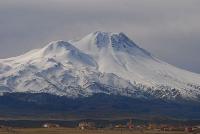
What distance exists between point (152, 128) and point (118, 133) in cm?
3477

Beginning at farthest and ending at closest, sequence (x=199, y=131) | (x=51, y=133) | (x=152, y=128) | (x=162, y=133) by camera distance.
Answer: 1. (x=152, y=128)
2. (x=199, y=131)
3. (x=162, y=133)
4. (x=51, y=133)

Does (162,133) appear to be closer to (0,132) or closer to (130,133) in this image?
(130,133)

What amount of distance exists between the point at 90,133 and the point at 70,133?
468cm

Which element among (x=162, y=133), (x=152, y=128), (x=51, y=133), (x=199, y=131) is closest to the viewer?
(x=51, y=133)

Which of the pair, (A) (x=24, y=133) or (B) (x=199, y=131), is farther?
(B) (x=199, y=131)

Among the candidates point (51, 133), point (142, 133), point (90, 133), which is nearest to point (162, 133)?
point (142, 133)

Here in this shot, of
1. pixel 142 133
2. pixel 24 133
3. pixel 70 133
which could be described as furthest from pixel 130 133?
pixel 24 133

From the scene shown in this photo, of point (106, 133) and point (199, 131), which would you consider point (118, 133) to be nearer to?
point (106, 133)

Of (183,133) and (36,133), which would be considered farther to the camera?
(183,133)

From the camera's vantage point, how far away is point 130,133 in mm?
157375

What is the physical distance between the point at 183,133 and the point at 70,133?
2764 centimetres

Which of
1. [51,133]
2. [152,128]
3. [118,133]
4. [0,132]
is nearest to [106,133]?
[118,133]

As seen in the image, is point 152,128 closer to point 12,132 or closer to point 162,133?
point 162,133

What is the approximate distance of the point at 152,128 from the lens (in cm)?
18938
